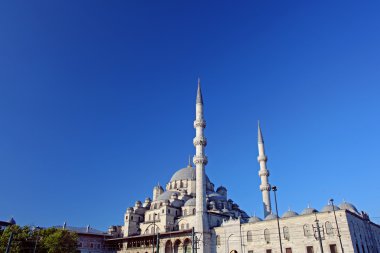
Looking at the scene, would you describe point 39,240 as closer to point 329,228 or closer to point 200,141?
point 200,141

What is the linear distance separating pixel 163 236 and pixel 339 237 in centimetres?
2127

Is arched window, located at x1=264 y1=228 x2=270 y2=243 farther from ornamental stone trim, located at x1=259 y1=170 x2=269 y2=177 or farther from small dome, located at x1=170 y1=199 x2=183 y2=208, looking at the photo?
small dome, located at x1=170 y1=199 x2=183 y2=208

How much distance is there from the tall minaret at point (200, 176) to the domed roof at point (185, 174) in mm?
10780

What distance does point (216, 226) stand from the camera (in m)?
39.1

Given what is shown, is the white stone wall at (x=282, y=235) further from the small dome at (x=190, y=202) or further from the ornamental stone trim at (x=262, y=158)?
the ornamental stone trim at (x=262, y=158)

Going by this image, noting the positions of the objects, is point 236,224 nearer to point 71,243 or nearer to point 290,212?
point 290,212

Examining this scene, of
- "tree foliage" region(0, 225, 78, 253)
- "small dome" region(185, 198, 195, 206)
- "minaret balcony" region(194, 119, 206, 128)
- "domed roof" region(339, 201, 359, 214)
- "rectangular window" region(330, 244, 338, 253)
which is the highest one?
"minaret balcony" region(194, 119, 206, 128)

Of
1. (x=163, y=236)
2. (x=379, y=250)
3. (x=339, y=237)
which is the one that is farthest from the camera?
(x=163, y=236)

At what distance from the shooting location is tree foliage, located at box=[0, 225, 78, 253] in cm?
3092

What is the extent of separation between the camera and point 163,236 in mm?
41469

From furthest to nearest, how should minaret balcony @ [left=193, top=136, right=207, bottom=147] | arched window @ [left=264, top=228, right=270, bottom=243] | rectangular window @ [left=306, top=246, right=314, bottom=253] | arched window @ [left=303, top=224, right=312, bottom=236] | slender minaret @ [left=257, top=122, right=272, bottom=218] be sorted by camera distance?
slender minaret @ [left=257, top=122, right=272, bottom=218] < minaret balcony @ [left=193, top=136, right=207, bottom=147] < arched window @ [left=264, top=228, right=270, bottom=243] < arched window @ [left=303, top=224, right=312, bottom=236] < rectangular window @ [left=306, top=246, right=314, bottom=253]

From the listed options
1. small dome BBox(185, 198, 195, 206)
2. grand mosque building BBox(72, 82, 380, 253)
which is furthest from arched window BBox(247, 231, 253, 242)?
small dome BBox(185, 198, 195, 206)

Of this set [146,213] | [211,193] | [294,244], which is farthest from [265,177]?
[146,213]

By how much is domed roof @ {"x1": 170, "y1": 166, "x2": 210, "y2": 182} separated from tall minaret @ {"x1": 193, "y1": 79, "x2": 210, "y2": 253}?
10780 mm
